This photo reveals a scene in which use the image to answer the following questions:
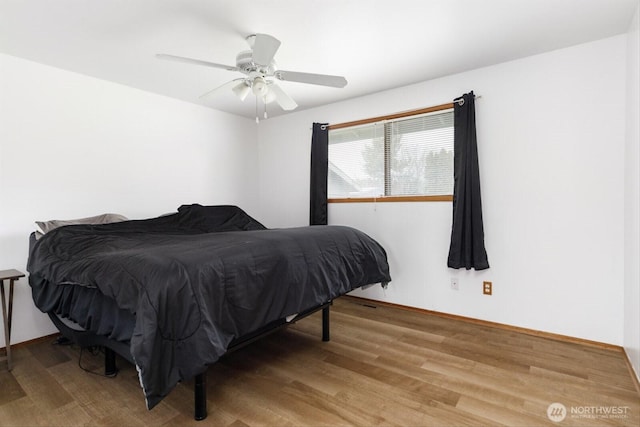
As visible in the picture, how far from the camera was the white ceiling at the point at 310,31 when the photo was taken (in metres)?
1.97

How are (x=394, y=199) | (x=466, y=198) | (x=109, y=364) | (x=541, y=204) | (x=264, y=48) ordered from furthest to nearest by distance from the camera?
1. (x=394, y=199)
2. (x=466, y=198)
3. (x=541, y=204)
4. (x=109, y=364)
5. (x=264, y=48)

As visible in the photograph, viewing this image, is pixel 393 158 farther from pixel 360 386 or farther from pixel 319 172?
pixel 360 386

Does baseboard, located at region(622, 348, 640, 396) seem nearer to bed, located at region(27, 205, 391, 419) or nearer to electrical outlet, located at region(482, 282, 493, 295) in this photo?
electrical outlet, located at region(482, 282, 493, 295)

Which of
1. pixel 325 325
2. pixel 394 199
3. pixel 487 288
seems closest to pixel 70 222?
pixel 325 325

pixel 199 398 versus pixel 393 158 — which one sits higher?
pixel 393 158

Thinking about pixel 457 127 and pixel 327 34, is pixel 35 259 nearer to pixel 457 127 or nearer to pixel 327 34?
pixel 327 34

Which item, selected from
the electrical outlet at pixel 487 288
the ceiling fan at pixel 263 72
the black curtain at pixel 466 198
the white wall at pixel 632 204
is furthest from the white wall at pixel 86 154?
the white wall at pixel 632 204

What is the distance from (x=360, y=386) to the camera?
1923 mm

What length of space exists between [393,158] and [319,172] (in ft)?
3.02

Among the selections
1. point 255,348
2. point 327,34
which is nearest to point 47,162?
point 255,348

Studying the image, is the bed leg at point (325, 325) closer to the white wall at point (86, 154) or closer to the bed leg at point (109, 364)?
the bed leg at point (109, 364)

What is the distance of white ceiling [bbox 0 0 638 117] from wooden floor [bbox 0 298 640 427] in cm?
228

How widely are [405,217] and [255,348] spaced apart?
1920 mm

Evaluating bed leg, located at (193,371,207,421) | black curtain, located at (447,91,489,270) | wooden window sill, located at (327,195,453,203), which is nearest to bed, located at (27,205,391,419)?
bed leg, located at (193,371,207,421)
